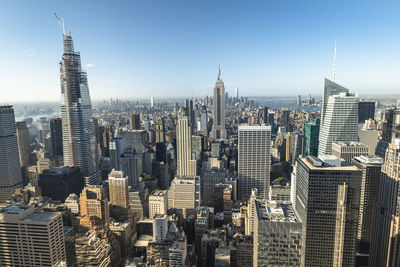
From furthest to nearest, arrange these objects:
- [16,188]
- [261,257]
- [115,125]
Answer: [115,125], [16,188], [261,257]

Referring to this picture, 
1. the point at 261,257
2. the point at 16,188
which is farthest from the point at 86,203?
the point at 261,257

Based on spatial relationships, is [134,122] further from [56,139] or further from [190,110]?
[190,110]

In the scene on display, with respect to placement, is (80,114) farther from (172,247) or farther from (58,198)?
(172,247)

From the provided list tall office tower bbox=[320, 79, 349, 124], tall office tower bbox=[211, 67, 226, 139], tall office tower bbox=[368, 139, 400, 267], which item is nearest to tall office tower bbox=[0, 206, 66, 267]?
tall office tower bbox=[368, 139, 400, 267]

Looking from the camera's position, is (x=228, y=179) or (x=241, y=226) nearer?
(x=241, y=226)

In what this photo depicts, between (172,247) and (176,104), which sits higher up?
(176,104)

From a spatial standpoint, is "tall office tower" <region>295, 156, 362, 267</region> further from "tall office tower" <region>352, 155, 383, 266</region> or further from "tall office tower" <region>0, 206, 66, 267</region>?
"tall office tower" <region>0, 206, 66, 267</region>

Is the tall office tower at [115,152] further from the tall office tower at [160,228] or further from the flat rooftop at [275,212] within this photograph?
the flat rooftop at [275,212]
